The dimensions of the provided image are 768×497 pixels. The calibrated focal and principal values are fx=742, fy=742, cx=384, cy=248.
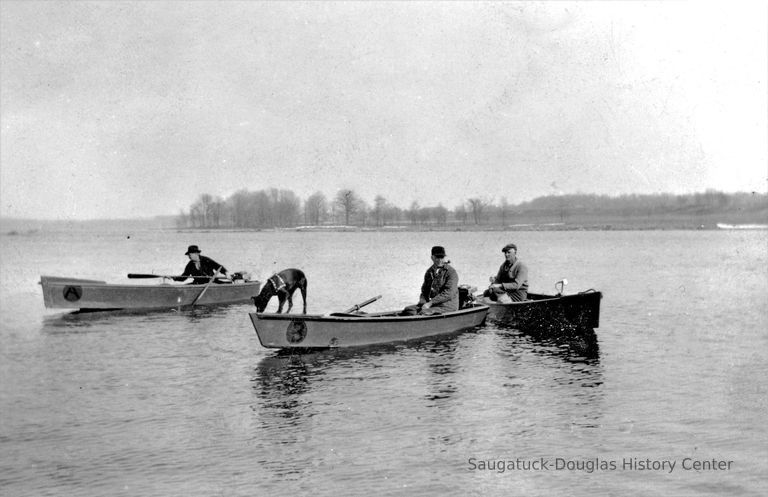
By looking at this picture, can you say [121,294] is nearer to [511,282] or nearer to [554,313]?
[511,282]

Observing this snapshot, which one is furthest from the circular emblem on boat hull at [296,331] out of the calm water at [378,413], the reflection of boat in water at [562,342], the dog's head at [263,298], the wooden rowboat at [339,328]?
the reflection of boat in water at [562,342]

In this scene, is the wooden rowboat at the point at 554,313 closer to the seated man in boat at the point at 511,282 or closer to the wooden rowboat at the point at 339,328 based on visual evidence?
the seated man in boat at the point at 511,282

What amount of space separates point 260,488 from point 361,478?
1.10 metres

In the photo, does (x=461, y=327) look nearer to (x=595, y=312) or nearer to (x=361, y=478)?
(x=595, y=312)

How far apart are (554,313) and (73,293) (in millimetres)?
14718

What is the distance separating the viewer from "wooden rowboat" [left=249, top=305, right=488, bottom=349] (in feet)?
47.2

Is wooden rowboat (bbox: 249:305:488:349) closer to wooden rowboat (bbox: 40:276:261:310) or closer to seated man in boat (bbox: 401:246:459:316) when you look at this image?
seated man in boat (bbox: 401:246:459:316)

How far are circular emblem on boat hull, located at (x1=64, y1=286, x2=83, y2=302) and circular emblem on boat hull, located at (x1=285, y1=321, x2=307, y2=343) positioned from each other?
37.7 ft

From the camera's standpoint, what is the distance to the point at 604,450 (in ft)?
29.8

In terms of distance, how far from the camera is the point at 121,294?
23516mm

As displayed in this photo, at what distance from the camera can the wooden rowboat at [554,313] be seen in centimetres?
1800

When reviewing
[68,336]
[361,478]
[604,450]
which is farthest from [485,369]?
[68,336]

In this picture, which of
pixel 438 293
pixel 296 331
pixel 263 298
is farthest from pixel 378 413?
pixel 438 293

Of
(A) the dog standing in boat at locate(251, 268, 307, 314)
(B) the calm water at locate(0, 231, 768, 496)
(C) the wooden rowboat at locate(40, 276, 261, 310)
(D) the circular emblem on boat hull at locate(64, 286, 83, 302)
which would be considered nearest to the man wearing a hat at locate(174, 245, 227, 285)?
(C) the wooden rowboat at locate(40, 276, 261, 310)
